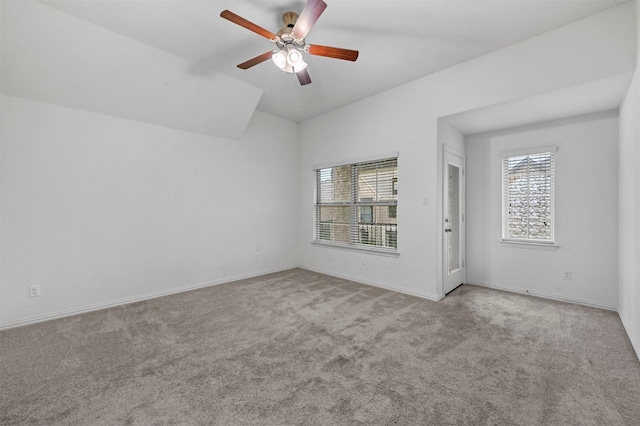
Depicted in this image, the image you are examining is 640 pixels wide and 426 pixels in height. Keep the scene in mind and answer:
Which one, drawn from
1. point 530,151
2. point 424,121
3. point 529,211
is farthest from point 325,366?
point 530,151

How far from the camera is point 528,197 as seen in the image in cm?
388

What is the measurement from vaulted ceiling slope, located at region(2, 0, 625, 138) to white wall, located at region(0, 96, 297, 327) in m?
0.40

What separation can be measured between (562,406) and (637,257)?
4.85ft

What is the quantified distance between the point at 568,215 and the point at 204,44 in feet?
16.0

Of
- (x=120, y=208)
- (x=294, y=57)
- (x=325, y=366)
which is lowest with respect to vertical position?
(x=325, y=366)

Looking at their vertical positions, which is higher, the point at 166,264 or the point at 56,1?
the point at 56,1

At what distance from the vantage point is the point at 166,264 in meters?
4.05

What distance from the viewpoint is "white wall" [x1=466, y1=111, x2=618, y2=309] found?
3293 mm

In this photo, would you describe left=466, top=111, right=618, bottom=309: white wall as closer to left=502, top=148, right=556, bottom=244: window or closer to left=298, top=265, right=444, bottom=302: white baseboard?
left=502, top=148, right=556, bottom=244: window

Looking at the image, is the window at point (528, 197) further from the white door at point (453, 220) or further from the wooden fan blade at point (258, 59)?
the wooden fan blade at point (258, 59)

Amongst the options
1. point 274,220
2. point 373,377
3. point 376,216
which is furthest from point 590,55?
point 274,220

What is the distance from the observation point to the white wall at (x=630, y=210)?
2.27 meters

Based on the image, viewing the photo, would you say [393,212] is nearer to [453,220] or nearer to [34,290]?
[453,220]

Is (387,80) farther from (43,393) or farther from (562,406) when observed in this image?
(43,393)
